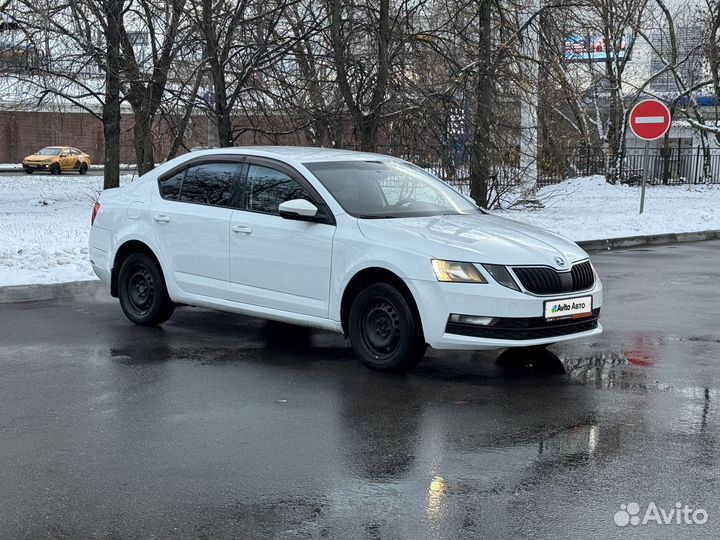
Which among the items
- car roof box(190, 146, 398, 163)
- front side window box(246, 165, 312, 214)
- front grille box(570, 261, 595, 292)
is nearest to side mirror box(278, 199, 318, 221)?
front side window box(246, 165, 312, 214)

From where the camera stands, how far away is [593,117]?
46.8 m

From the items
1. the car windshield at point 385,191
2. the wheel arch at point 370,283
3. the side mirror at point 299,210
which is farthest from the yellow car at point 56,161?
the wheel arch at point 370,283

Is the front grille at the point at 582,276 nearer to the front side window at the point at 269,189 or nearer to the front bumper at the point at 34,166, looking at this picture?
the front side window at the point at 269,189

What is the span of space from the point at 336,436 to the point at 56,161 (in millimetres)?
45387

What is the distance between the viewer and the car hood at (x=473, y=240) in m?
7.43

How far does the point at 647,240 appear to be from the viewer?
19.5 metres

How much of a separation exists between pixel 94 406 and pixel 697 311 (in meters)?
6.61

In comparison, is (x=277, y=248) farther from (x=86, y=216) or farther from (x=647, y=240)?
(x=86, y=216)

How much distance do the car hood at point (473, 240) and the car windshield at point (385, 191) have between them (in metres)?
0.26

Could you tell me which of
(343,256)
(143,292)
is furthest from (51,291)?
(343,256)

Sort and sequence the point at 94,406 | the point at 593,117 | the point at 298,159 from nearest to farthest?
1. the point at 94,406
2. the point at 298,159
3. the point at 593,117

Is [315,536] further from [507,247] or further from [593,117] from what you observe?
[593,117]

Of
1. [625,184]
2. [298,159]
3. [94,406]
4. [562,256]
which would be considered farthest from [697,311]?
[625,184]

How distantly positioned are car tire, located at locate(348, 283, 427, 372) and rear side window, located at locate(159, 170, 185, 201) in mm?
2463
